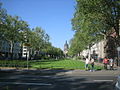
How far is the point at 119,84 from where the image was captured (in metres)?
4.97

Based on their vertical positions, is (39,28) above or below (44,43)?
above

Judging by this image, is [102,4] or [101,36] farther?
[101,36]

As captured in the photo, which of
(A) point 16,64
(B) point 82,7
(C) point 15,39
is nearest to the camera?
(A) point 16,64

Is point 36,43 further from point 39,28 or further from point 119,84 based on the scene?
point 119,84

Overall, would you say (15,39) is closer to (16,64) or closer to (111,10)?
(16,64)

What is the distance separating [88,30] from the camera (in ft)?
106

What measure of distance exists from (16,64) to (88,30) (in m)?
14.9

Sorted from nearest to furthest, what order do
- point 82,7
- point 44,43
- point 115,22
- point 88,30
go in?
1. point 82,7
2. point 115,22
3. point 88,30
4. point 44,43

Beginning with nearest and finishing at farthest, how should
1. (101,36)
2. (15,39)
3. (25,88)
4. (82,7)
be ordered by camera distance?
1. (25,88)
2. (82,7)
3. (101,36)
4. (15,39)

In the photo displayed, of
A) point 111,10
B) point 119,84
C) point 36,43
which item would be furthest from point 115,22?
point 36,43

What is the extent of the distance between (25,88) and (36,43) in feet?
189

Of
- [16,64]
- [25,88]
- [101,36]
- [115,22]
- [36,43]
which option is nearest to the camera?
[25,88]

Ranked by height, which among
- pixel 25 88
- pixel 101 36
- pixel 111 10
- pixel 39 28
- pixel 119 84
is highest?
pixel 39 28

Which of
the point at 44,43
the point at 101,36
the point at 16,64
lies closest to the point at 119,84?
the point at 16,64
